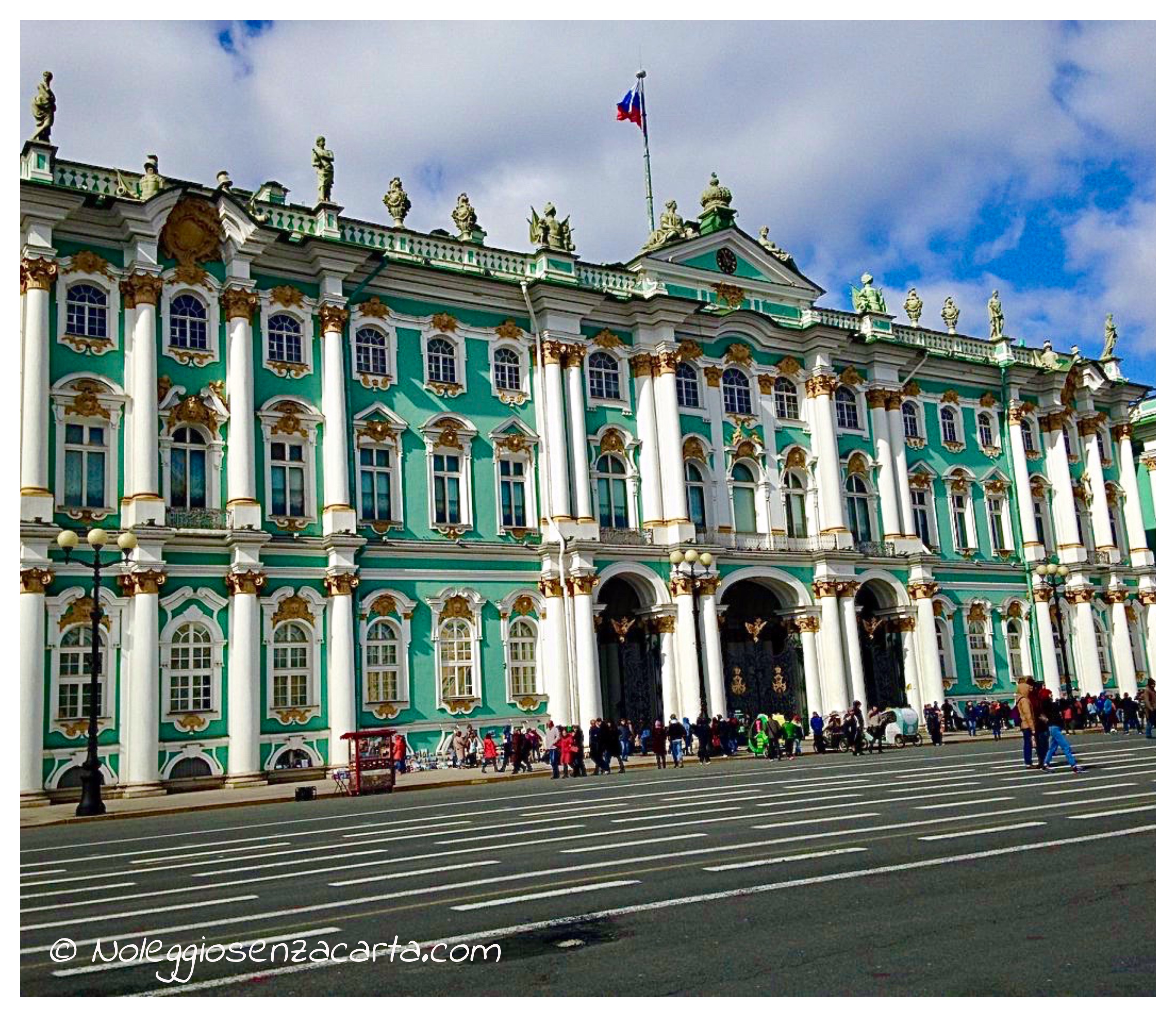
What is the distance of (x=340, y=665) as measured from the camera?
35125 mm

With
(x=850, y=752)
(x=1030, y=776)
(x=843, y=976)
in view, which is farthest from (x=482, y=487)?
(x=843, y=976)

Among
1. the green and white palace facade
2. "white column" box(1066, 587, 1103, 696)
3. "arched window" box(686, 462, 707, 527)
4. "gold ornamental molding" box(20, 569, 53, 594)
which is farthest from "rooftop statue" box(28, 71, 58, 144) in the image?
"white column" box(1066, 587, 1103, 696)

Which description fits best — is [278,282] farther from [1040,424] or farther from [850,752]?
[1040,424]

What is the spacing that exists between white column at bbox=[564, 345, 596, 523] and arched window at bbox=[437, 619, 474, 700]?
5800mm

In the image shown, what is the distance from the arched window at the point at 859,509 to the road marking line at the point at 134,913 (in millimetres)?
39600

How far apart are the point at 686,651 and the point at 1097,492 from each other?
91.0 ft

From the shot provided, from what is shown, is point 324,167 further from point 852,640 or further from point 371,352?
point 852,640

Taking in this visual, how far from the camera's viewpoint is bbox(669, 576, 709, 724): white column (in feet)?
134

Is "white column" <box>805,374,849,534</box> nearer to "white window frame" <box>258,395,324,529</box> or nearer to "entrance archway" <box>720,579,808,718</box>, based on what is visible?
"entrance archway" <box>720,579,808,718</box>

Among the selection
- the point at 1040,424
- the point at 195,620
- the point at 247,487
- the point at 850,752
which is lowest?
the point at 850,752

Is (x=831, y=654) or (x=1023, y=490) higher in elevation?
(x=1023, y=490)

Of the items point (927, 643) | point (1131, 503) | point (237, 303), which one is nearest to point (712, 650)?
point (927, 643)

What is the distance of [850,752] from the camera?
1442 inches

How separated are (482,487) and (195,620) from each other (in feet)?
35.4
